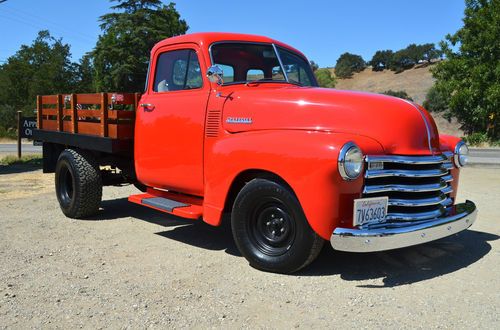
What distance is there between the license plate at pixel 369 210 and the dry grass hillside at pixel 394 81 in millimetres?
56900

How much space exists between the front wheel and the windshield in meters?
1.41

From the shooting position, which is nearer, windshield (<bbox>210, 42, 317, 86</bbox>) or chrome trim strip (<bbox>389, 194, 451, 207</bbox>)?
chrome trim strip (<bbox>389, 194, 451, 207</bbox>)

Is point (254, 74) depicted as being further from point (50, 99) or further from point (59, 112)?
point (50, 99)

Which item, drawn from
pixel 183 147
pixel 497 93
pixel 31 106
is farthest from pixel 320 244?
pixel 31 106

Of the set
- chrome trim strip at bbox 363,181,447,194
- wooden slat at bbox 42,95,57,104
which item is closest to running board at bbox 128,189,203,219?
chrome trim strip at bbox 363,181,447,194

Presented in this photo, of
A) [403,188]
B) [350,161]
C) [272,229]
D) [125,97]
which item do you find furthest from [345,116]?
[125,97]

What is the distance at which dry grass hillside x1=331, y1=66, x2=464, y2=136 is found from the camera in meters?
63.4

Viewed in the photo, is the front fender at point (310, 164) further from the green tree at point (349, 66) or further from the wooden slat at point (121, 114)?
the green tree at point (349, 66)

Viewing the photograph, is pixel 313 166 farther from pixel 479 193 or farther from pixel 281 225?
pixel 479 193

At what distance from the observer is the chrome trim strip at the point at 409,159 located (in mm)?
3623

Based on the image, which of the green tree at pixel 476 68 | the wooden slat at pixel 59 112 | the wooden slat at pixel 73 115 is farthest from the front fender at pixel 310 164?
the green tree at pixel 476 68

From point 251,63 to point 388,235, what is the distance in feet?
8.11

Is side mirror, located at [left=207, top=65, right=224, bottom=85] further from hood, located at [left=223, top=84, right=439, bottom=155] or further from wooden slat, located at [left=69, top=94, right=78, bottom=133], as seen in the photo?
wooden slat, located at [left=69, top=94, right=78, bottom=133]

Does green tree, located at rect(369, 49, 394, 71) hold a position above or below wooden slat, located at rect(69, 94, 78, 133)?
above
